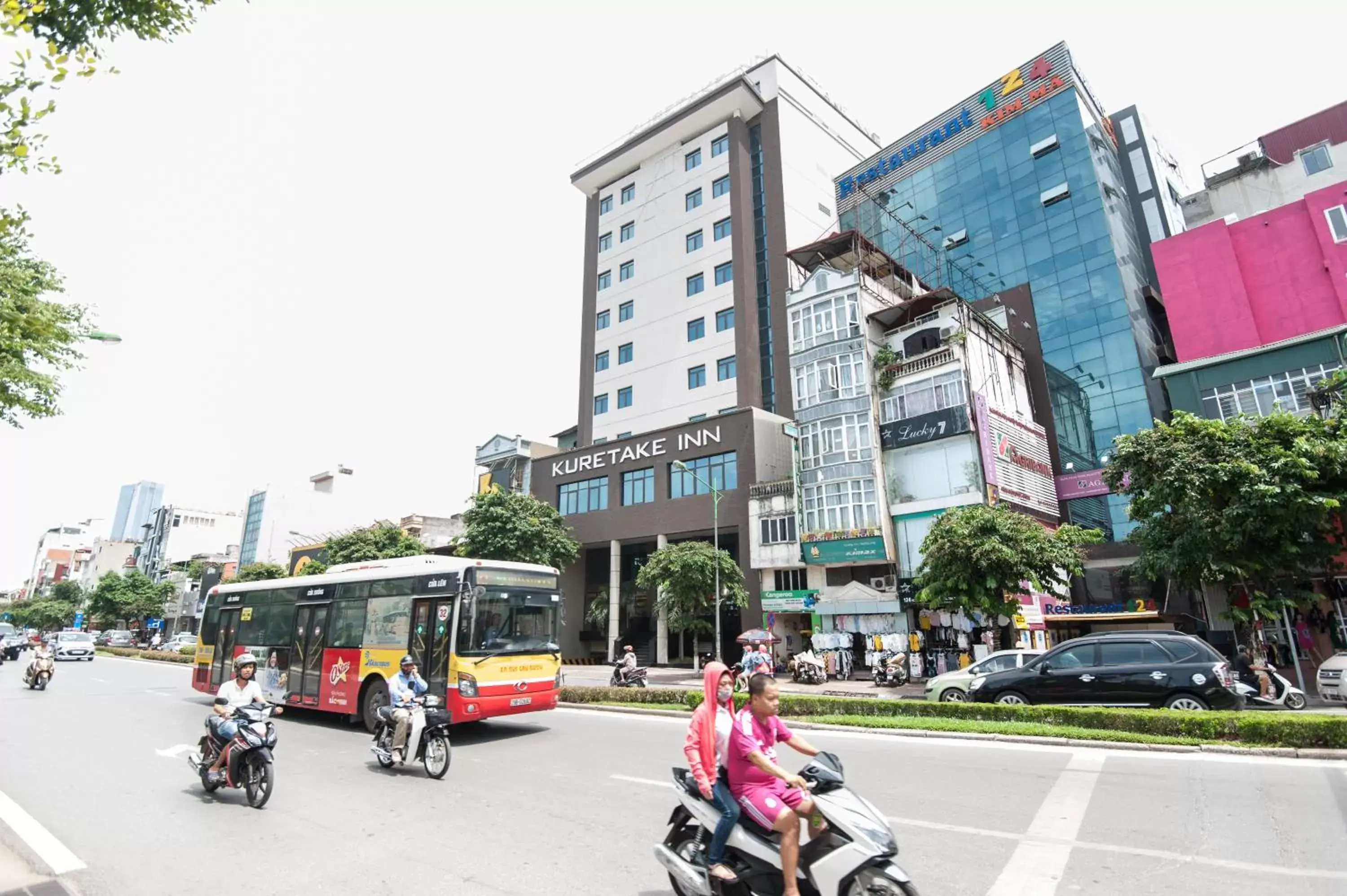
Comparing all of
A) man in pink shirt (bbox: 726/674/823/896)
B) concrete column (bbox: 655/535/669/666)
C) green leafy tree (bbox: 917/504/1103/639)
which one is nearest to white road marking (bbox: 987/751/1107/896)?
man in pink shirt (bbox: 726/674/823/896)

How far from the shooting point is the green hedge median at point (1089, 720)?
9.46 metres

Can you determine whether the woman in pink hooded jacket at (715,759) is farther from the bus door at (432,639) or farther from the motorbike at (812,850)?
the bus door at (432,639)

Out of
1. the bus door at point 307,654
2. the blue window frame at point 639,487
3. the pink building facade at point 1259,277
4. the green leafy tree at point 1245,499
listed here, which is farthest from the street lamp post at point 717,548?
the pink building facade at point 1259,277

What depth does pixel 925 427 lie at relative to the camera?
29516mm

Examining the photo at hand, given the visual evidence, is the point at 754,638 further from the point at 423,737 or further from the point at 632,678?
the point at 423,737

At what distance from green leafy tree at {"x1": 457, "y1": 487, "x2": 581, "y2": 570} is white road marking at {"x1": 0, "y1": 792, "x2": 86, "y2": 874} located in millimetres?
29072

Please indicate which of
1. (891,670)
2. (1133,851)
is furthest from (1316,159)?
(1133,851)

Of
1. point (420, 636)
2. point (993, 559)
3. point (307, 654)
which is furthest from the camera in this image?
point (993, 559)

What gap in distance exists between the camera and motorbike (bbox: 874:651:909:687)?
74.2ft

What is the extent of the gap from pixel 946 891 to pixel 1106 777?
198 inches

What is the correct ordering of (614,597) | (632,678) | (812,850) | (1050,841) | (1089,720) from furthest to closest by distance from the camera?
(614,597), (632,678), (1089,720), (1050,841), (812,850)

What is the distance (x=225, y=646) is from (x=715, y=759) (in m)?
17.7

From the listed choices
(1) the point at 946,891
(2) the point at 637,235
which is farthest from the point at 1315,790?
(2) the point at 637,235

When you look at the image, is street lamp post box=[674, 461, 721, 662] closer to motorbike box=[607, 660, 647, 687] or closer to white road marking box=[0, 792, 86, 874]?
motorbike box=[607, 660, 647, 687]
